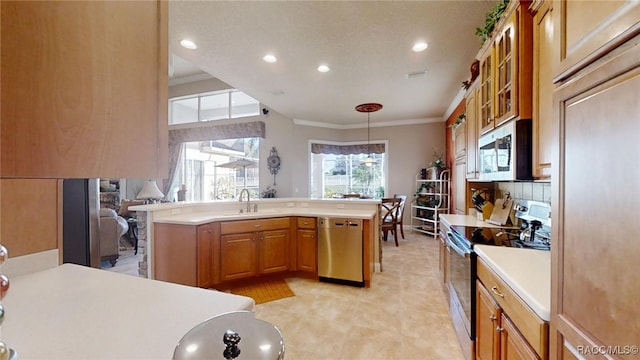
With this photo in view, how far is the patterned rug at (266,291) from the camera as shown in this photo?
2.96m

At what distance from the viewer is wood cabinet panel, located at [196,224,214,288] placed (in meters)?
2.91

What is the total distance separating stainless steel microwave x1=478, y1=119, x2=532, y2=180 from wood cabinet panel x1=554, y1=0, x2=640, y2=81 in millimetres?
924

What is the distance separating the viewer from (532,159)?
1.62m

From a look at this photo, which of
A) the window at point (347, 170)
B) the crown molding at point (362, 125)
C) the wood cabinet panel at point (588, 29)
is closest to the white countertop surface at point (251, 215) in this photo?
the wood cabinet panel at point (588, 29)

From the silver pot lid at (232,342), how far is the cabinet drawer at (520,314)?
3.27 feet

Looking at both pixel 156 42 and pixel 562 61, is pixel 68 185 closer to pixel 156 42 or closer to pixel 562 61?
pixel 156 42

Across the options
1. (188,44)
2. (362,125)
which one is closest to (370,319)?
(188,44)

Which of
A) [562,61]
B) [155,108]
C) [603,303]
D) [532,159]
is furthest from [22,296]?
[532,159]

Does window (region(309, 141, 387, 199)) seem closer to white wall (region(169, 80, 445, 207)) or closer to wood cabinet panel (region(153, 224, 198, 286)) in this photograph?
white wall (region(169, 80, 445, 207))

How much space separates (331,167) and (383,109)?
7.35 ft

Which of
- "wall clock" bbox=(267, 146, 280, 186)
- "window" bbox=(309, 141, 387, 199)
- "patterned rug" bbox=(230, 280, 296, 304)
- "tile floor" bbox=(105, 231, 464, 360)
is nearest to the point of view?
"tile floor" bbox=(105, 231, 464, 360)

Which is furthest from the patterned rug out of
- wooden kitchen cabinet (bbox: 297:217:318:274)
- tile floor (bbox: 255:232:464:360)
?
wooden kitchen cabinet (bbox: 297:217:318:274)

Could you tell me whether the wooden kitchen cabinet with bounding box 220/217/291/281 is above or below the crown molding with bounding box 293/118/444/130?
below

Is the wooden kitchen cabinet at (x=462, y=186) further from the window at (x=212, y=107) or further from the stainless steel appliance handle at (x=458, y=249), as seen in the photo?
the window at (x=212, y=107)
